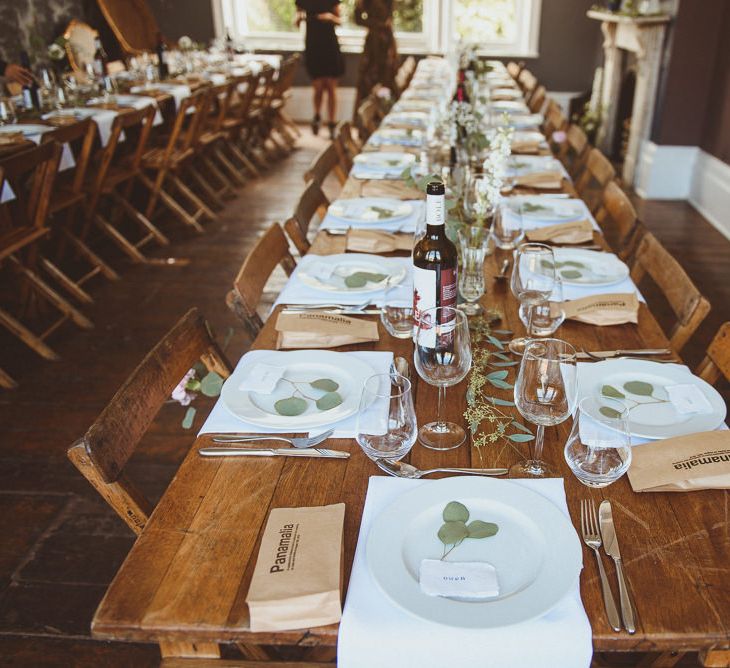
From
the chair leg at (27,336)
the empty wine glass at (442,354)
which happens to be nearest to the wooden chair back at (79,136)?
the chair leg at (27,336)

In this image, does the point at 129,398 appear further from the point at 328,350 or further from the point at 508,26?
the point at 508,26

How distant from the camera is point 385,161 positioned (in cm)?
317

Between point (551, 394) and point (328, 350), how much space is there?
56 centimetres

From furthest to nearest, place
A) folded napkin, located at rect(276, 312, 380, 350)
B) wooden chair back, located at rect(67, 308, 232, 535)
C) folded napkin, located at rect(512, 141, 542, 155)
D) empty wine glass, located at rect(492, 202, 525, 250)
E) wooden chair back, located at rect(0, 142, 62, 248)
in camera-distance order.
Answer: folded napkin, located at rect(512, 141, 542, 155)
wooden chair back, located at rect(0, 142, 62, 248)
empty wine glass, located at rect(492, 202, 525, 250)
folded napkin, located at rect(276, 312, 380, 350)
wooden chair back, located at rect(67, 308, 232, 535)

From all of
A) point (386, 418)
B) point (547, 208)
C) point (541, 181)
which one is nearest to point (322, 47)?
point (541, 181)

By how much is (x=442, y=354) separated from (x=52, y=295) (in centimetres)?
278

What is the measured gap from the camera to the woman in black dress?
730 centimetres

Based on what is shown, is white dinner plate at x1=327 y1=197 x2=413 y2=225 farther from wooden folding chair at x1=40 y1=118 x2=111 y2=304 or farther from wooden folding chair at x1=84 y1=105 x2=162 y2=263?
wooden folding chair at x1=84 y1=105 x2=162 y2=263

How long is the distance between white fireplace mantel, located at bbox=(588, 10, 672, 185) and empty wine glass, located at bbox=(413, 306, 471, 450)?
499cm

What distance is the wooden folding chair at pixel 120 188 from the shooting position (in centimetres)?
398

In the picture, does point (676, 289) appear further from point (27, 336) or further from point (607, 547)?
point (27, 336)

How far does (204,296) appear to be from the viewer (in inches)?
154

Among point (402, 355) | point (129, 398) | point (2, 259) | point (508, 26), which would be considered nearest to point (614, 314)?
point (402, 355)

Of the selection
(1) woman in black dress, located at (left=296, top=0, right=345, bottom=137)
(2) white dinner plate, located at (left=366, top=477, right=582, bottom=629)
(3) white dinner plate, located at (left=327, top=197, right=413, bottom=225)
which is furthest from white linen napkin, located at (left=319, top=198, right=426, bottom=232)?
(1) woman in black dress, located at (left=296, top=0, right=345, bottom=137)
